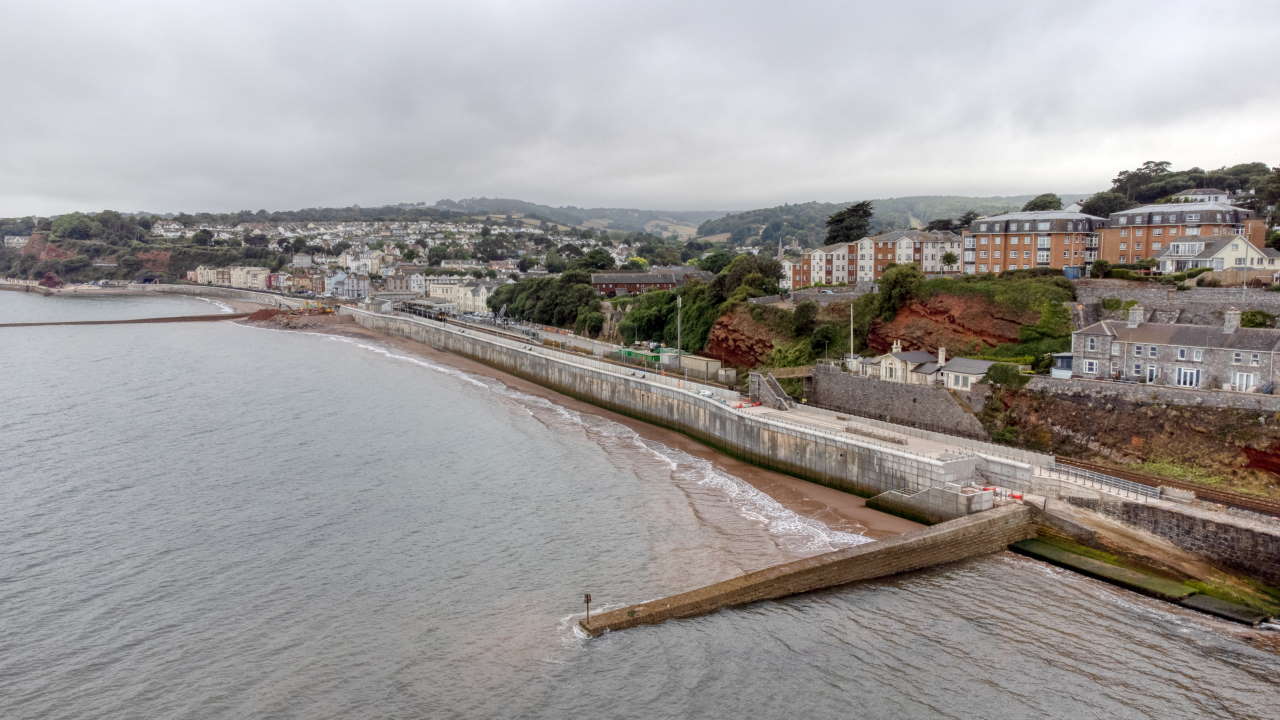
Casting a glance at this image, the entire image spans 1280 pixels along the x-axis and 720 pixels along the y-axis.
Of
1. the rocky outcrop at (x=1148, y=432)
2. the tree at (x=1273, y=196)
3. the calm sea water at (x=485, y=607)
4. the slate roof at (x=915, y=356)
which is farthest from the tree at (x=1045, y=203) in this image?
the calm sea water at (x=485, y=607)

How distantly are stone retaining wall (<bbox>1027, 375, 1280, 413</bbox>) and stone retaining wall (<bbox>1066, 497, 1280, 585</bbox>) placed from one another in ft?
18.7

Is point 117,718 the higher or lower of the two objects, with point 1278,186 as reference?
lower

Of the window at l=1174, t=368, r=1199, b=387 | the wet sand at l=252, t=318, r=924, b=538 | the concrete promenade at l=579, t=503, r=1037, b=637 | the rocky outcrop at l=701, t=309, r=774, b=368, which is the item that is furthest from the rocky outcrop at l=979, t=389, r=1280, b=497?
the rocky outcrop at l=701, t=309, r=774, b=368

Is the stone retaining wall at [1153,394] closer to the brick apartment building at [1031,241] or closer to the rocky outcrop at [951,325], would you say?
the rocky outcrop at [951,325]

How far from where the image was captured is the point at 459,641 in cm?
1680

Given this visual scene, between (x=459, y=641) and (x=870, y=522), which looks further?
(x=870, y=522)

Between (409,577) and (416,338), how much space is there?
215ft

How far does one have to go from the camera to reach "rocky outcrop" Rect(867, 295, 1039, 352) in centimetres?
3362

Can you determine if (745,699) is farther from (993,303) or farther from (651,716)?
(993,303)

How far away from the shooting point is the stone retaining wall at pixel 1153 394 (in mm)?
23656

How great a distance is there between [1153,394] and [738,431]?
49.2 ft

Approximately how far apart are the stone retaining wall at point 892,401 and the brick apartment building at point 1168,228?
Result: 17264 mm

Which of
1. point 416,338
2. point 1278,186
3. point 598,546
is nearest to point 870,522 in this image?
point 598,546

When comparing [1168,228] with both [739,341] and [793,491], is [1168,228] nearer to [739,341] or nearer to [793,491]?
[739,341]
